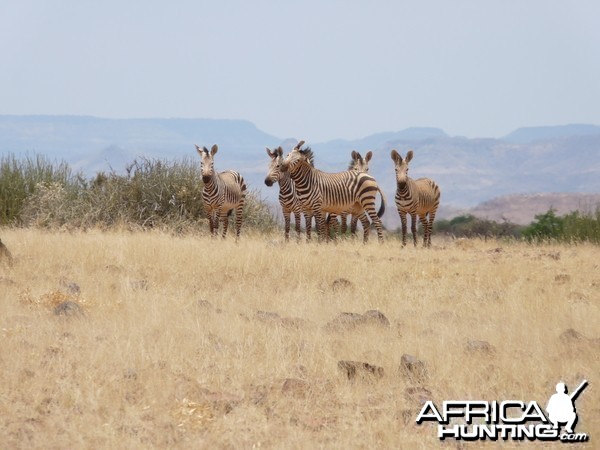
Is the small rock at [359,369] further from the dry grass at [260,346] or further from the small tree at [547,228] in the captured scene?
the small tree at [547,228]

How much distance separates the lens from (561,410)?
573 centimetres

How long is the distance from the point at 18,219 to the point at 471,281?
39.1 ft

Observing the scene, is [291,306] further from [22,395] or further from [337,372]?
[22,395]

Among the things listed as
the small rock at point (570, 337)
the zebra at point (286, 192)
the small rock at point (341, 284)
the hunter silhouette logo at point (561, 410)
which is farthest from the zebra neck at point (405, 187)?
the hunter silhouette logo at point (561, 410)

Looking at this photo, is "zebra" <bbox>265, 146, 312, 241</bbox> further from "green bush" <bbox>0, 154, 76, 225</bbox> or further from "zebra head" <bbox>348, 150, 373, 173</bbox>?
"green bush" <bbox>0, 154, 76, 225</bbox>

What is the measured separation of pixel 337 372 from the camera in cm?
683

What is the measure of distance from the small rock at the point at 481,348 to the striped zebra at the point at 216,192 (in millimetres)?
9952

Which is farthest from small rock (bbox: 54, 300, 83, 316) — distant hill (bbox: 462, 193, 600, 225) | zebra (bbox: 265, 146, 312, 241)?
distant hill (bbox: 462, 193, 600, 225)

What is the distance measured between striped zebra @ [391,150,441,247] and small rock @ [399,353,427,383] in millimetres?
10401

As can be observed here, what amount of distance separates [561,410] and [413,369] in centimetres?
136

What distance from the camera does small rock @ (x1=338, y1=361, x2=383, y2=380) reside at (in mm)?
6738

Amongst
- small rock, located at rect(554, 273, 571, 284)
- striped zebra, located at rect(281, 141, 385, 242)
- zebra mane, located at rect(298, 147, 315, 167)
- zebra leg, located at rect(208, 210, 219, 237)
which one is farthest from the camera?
zebra mane, located at rect(298, 147, 315, 167)

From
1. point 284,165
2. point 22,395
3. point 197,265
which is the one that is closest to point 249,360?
point 22,395

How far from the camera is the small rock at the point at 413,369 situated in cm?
679
